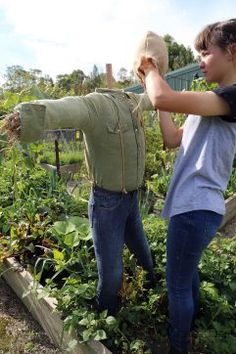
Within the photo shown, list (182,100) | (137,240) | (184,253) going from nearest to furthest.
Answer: (182,100) → (184,253) → (137,240)

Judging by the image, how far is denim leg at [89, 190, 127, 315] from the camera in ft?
6.39

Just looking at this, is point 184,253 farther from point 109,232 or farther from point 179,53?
point 179,53

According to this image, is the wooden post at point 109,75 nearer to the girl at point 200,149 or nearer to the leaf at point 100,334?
the girl at point 200,149

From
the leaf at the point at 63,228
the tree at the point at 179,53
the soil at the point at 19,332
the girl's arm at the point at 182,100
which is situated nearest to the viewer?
the girl's arm at the point at 182,100

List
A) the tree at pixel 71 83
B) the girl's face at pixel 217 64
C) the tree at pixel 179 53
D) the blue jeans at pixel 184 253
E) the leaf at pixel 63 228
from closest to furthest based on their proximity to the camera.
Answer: the girl's face at pixel 217 64 < the blue jeans at pixel 184 253 < the leaf at pixel 63 228 < the tree at pixel 71 83 < the tree at pixel 179 53

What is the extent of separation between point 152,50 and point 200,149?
1.52ft

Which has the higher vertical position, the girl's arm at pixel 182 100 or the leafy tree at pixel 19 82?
the leafy tree at pixel 19 82

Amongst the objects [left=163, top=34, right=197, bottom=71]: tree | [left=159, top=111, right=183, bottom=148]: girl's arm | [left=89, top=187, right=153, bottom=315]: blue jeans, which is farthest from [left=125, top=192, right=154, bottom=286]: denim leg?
[left=163, top=34, right=197, bottom=71]: tree

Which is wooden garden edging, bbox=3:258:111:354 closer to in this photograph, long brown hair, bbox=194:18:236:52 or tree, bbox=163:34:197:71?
long brown hair, bbox=194:18:236:52

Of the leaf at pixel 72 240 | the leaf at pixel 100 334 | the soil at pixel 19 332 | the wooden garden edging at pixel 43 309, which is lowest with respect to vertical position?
the soil at pixel 19 332

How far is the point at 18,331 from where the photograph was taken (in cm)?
266

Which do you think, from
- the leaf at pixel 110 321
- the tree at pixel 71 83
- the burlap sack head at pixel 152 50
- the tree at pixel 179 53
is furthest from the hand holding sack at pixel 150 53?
the tree at pixel 179 53

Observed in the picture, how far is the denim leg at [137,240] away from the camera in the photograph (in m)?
2.23

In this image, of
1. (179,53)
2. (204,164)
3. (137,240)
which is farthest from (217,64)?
(179,53)
